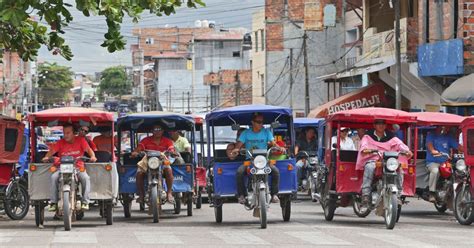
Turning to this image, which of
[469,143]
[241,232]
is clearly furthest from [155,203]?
[469,143]

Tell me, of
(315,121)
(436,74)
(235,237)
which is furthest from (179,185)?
(436,74)

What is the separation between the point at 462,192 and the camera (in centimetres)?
1991

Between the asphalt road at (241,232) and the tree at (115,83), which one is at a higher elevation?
the tree at (115,83)

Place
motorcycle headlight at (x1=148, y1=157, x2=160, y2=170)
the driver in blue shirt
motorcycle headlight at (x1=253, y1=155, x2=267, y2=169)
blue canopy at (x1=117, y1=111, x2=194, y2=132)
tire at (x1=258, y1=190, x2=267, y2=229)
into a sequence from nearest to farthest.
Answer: tire at (x1=258, y1=190, x2=267, y2=229)
motorcycle headlight at (x1=253, y1=155, x2=267, y2=169)
the driver in blue shirt
motorcycle headlight at (x1=148, y1=157, x2=160, y2=170)
blue canopy at (x1=117, y1=111, x2=194, y2=132)

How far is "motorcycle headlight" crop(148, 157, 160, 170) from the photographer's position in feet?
67.3

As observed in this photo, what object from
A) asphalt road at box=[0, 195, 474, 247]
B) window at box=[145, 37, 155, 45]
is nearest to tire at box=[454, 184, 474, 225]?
asphalt road at box=[0, 195, 474, 247]

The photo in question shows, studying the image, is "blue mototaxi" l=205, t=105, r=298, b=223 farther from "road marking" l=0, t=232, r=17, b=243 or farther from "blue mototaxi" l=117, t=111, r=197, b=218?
"road marking" l=0, t=232, r=17, b=243

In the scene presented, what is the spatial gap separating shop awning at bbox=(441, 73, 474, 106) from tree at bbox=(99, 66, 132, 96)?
14540cm

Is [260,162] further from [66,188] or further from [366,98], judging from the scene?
[366,98]

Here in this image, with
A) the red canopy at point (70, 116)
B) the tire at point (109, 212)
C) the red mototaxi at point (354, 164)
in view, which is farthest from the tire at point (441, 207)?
the red canopy at point (70, 116)

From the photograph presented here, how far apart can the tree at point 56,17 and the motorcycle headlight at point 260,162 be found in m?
2.83

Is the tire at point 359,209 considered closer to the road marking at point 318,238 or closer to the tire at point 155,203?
the road marking at point 318,238

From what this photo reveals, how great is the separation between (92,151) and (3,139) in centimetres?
275

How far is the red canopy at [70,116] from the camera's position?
1973cm
